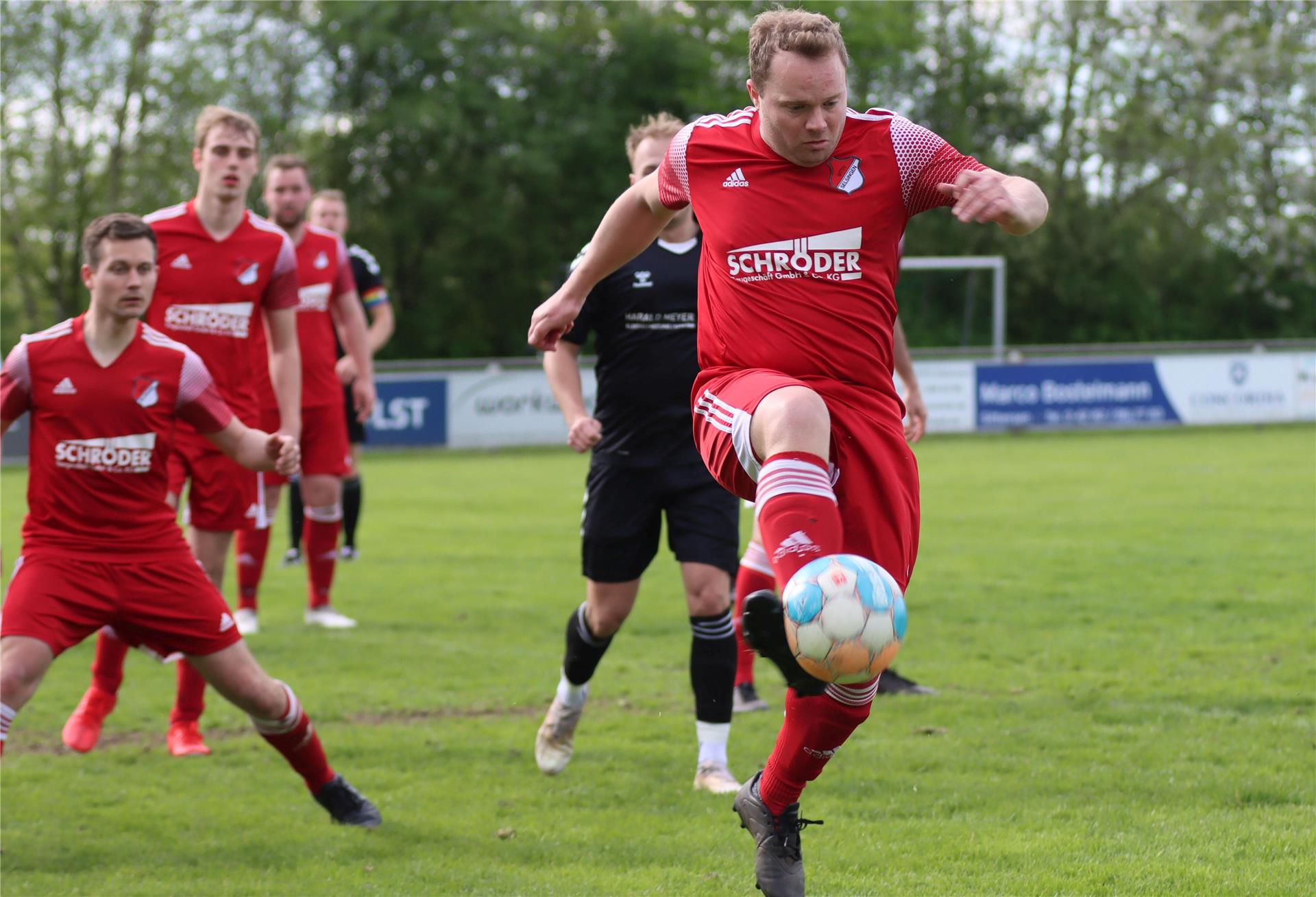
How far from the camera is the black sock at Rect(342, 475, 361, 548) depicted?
12.0 metres

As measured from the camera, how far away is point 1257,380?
25469 millimetres

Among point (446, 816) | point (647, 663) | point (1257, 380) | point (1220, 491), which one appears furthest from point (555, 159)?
point (446, 816)

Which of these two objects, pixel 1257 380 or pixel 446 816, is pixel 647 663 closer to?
pixel 446 816

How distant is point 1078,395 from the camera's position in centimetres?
2553

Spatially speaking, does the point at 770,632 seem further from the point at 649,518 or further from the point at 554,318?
the point at 649,518

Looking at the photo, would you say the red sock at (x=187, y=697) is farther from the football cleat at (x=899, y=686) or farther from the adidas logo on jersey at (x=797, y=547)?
the adidas logo on jersey at (x=797, y=547)

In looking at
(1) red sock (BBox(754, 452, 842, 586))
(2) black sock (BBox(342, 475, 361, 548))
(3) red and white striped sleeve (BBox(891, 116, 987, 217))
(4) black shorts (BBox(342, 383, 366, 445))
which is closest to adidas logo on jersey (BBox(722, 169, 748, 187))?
(3) red and white striped sleeve (BBox(891, 116, 987, 217))

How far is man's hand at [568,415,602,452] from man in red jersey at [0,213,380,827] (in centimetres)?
104

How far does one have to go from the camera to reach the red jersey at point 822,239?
13.1ft

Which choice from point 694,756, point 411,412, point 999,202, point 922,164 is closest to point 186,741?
point 694,756

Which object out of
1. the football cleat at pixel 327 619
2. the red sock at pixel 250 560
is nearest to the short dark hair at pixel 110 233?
the red sock at pixel 250 560

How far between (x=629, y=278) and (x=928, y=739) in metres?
2.30

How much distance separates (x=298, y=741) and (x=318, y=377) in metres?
4.54

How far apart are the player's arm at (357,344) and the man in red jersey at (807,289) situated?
526 centimetres
